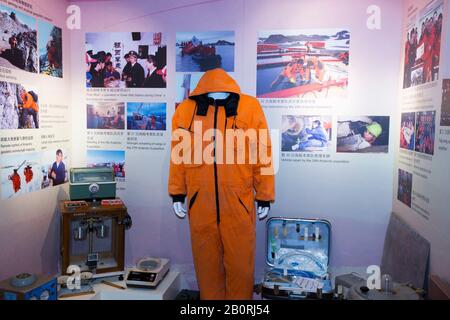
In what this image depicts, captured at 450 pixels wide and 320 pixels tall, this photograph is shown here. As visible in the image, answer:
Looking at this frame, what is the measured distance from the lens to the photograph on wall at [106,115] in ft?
10.6

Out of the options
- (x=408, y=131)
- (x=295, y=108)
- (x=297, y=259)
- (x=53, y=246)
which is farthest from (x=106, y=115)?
(x=408, y=131)

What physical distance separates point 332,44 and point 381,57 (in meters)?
0.37

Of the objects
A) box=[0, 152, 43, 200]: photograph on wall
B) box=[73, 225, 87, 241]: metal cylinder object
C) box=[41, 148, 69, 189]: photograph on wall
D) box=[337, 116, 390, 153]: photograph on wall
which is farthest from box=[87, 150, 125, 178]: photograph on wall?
box=[337, 116, 390, 153]: photograph on wall

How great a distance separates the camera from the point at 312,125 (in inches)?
120

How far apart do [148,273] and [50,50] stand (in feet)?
5.88

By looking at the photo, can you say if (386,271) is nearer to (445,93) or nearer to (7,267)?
(445,93)

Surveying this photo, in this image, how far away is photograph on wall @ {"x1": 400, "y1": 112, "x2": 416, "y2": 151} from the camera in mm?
2604

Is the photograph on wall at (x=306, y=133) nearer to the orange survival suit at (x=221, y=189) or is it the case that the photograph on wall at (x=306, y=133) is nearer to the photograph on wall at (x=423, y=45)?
the orange survival suit at (x=221, y=189)

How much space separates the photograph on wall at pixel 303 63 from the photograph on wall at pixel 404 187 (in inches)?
28.0

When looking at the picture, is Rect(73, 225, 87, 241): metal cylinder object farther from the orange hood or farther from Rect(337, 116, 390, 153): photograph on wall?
Rect(337, 116, 390, 153): photograph on wall

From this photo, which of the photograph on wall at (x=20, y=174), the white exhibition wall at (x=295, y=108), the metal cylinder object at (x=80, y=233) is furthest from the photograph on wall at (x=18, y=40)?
the metal cylinder object at (x=80, y=233)

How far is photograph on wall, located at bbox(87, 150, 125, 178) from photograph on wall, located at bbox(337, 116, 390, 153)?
68.3 inches

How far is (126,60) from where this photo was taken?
3.19 meters
